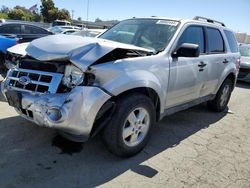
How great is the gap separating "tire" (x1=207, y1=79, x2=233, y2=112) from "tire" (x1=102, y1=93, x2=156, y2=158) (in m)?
2.65

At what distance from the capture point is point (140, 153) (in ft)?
13.3

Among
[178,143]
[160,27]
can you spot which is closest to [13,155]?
[178,143]

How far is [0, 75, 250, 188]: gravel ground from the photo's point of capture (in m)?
3.31

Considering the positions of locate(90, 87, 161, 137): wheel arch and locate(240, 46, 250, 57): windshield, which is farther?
locate(240, 46, 250, 57): windshield

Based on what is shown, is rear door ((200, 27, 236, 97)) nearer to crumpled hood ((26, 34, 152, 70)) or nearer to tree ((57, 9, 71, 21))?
crumpled hood ((26, 34, 152, 70))

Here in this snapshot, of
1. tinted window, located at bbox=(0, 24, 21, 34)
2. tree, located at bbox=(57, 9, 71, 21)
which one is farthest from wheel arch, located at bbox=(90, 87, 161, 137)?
tree, located at bbox=(57, 9, 71, 21)

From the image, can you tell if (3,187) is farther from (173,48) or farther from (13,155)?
(173,48)

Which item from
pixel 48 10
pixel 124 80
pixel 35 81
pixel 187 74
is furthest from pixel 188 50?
pixel 48 10

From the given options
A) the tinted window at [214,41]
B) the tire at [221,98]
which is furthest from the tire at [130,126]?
the tire at [221,98]

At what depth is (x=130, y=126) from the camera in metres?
3.76

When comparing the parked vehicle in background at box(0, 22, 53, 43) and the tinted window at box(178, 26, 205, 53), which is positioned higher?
the tinted window at box(178, 26, 205, 53)

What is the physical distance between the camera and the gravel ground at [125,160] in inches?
130

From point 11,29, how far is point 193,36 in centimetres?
627

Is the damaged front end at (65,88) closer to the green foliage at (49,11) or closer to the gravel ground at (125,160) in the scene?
the gravel ground at (125,160)
